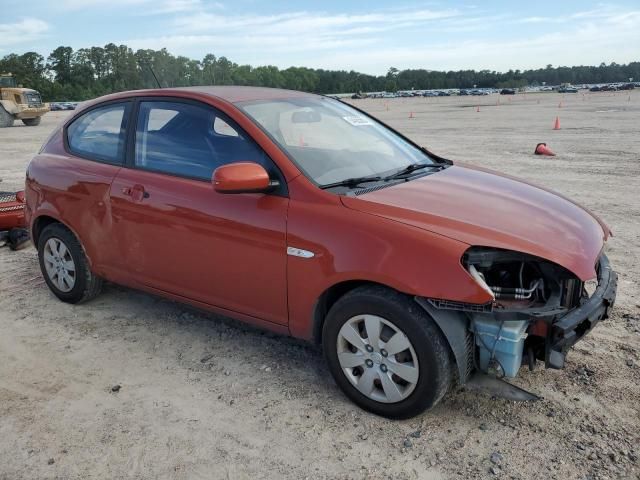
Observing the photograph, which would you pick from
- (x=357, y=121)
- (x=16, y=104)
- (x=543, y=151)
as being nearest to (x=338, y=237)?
(x=357, y=121)

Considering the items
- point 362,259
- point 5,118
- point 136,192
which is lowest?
point 5,118

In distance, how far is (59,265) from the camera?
15.4ft

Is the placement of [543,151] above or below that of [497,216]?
below

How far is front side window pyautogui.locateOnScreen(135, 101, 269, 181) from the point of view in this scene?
352 centimetres

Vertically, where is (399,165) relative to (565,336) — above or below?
above

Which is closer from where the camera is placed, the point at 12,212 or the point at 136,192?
the point at 136,192

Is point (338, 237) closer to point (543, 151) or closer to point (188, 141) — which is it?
point (188, 141)

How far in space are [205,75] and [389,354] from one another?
3759 mm

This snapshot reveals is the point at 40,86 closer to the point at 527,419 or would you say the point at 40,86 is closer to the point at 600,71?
the point at 527,419

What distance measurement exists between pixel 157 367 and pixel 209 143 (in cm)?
148

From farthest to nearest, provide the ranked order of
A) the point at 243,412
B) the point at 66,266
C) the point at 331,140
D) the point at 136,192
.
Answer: the point at 66,266 → the point at 136,192 → the point at 331,140 → the point at 243,412

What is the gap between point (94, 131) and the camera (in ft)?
14.6

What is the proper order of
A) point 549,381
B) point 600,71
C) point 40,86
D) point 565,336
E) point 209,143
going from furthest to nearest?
point 600,71 → point 40,86 → point 209,143 → point 549,381 → point 565,336

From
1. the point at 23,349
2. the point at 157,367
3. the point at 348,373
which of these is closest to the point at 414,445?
the point at 348,373
